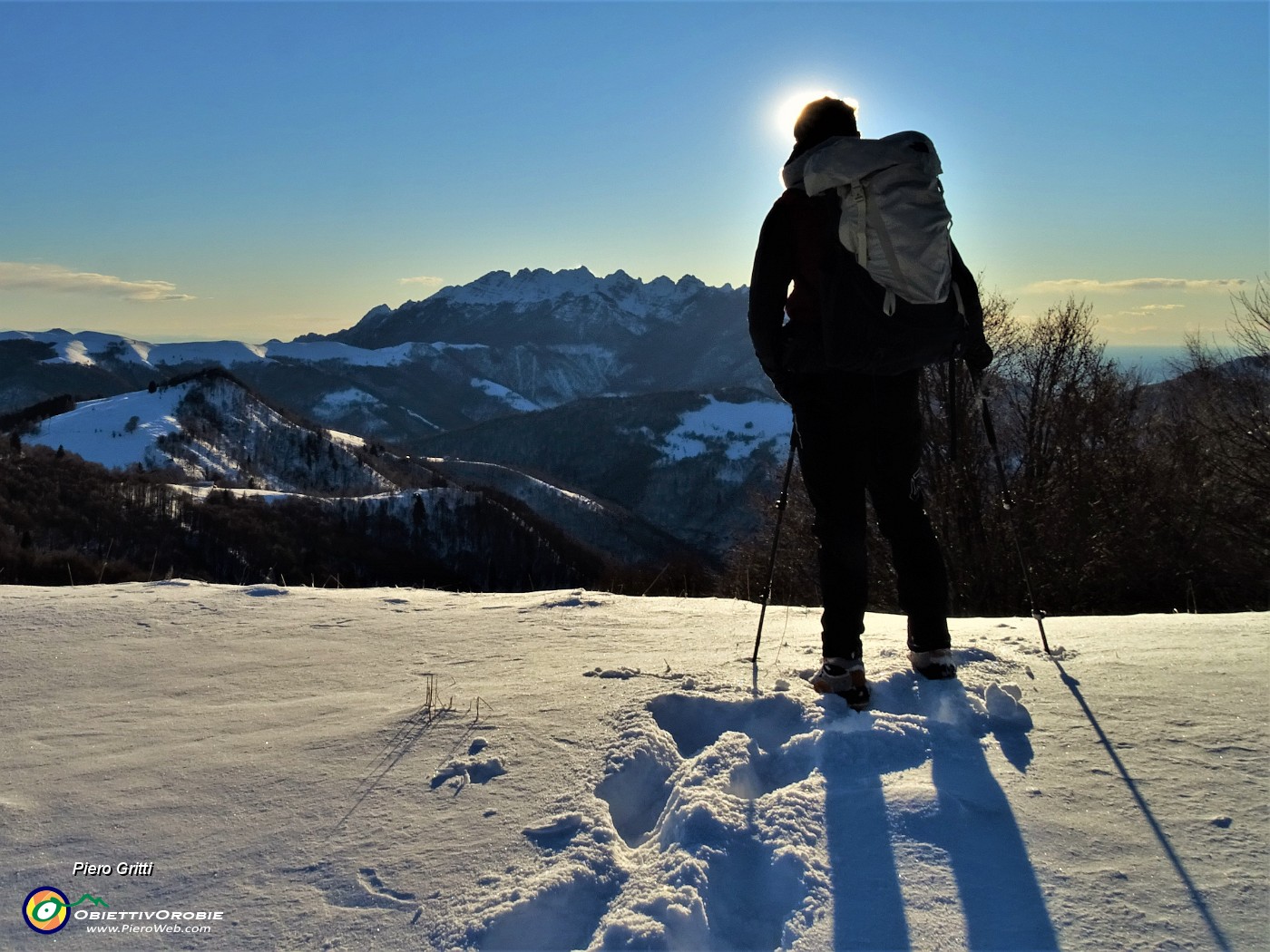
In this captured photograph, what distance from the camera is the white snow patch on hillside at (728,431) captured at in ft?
507

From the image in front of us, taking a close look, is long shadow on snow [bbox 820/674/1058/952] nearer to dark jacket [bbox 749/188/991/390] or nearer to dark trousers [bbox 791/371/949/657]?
dark trousers [bbox 791/371/949/657]

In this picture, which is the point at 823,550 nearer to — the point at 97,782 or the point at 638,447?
the point at 97,782

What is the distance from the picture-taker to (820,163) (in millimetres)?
3021

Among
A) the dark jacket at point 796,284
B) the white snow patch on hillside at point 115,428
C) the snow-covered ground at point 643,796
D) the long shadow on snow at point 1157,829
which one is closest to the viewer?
the long shadow on snow at point 1157,829

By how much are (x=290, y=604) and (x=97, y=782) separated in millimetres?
2372

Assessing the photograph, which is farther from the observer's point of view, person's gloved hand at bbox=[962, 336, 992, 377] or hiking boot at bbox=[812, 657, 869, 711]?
person's gloved hand at bbox=[962, 336, 992, 377]

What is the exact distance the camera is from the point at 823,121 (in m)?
3.32

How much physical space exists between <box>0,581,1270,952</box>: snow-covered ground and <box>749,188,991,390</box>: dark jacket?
52.8 inches

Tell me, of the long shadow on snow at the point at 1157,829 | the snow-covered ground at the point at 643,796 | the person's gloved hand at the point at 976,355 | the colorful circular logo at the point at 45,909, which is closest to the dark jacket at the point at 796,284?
the person's gloved hand at the point at 976,355

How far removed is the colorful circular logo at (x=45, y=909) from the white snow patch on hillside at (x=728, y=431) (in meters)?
150

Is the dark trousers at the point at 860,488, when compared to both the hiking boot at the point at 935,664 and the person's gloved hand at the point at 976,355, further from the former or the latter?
the person's gloved hand at the point at 976,355

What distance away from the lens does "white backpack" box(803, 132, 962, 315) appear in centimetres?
298

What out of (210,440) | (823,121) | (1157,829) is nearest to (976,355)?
(823,121)

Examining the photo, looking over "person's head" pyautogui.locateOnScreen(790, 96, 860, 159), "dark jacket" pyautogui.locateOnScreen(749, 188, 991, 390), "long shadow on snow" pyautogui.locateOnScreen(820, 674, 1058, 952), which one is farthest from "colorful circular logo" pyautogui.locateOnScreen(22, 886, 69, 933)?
"person's head" pyautogui.locateOnScreen(790, 96, 860, 159)
